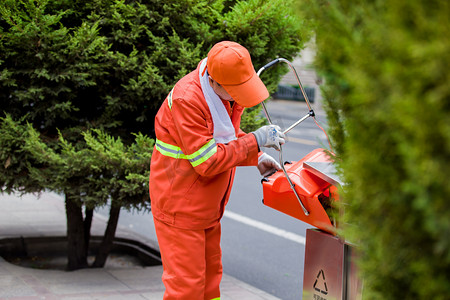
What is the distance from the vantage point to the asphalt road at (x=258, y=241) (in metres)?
5.28

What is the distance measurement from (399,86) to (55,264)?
15.3 ft

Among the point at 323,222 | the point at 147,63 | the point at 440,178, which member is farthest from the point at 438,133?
the point at 147,63

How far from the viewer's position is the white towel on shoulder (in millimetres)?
2895

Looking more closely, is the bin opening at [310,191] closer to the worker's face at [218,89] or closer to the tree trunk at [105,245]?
the worker's face at [218,89]

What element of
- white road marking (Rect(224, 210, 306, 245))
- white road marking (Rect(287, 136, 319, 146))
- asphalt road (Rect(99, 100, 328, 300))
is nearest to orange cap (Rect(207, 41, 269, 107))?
asphalt road (Rect(99, 100, 328, 300))

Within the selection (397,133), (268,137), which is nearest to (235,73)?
(268,137)

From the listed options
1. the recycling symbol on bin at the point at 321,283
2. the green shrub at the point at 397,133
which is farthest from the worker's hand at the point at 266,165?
the green shrub at the point at 397,133

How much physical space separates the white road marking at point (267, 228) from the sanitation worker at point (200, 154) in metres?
3.43

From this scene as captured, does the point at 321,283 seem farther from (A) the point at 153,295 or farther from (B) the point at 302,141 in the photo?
(B) the point at 302,141

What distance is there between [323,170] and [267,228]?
433cm

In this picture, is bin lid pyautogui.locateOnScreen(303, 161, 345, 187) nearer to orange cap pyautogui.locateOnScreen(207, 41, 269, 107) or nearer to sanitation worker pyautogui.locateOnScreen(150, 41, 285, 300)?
sanitation worker pyautogui.locateOnScreen(150, 41, 285, 300)

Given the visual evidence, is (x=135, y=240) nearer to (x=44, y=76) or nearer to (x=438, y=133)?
(x=44, y=76)

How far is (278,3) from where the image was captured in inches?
165

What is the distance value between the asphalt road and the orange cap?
113 centimetres
